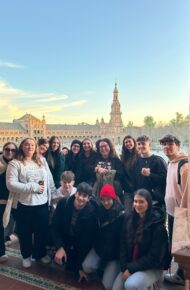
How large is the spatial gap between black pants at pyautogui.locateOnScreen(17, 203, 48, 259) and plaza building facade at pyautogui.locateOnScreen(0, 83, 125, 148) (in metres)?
2.15

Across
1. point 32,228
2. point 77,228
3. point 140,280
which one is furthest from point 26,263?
point 140,280

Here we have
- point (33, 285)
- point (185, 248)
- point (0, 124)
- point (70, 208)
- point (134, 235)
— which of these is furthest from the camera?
point (0, 124)

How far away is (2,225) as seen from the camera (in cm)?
Answer: 250

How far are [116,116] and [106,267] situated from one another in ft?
9.98

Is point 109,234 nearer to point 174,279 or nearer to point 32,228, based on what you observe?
point 174,279

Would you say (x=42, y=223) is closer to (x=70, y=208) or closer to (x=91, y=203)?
(x=70, y=208)

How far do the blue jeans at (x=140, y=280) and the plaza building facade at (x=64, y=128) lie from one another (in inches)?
108

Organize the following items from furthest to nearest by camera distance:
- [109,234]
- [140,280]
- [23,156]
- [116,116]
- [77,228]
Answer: [116,116] < [23,156] < [77,228] < [109,234] < [140,280]

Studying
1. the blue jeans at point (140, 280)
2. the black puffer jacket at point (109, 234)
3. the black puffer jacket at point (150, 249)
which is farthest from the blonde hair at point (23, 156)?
the blue jeans at point (140, 280)

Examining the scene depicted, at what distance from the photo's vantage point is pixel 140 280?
1730 mm

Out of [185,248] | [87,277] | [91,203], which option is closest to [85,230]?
[91,203]

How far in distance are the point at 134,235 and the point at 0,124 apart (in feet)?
11.2

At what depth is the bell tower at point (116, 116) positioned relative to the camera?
449cm

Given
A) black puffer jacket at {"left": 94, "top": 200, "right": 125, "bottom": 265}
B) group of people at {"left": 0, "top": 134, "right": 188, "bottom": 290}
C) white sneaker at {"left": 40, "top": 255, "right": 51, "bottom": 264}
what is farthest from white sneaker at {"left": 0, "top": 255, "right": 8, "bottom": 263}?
black puffer jacket at {"left": 94, "top": 200, "right": 125, "bottom": 265}
